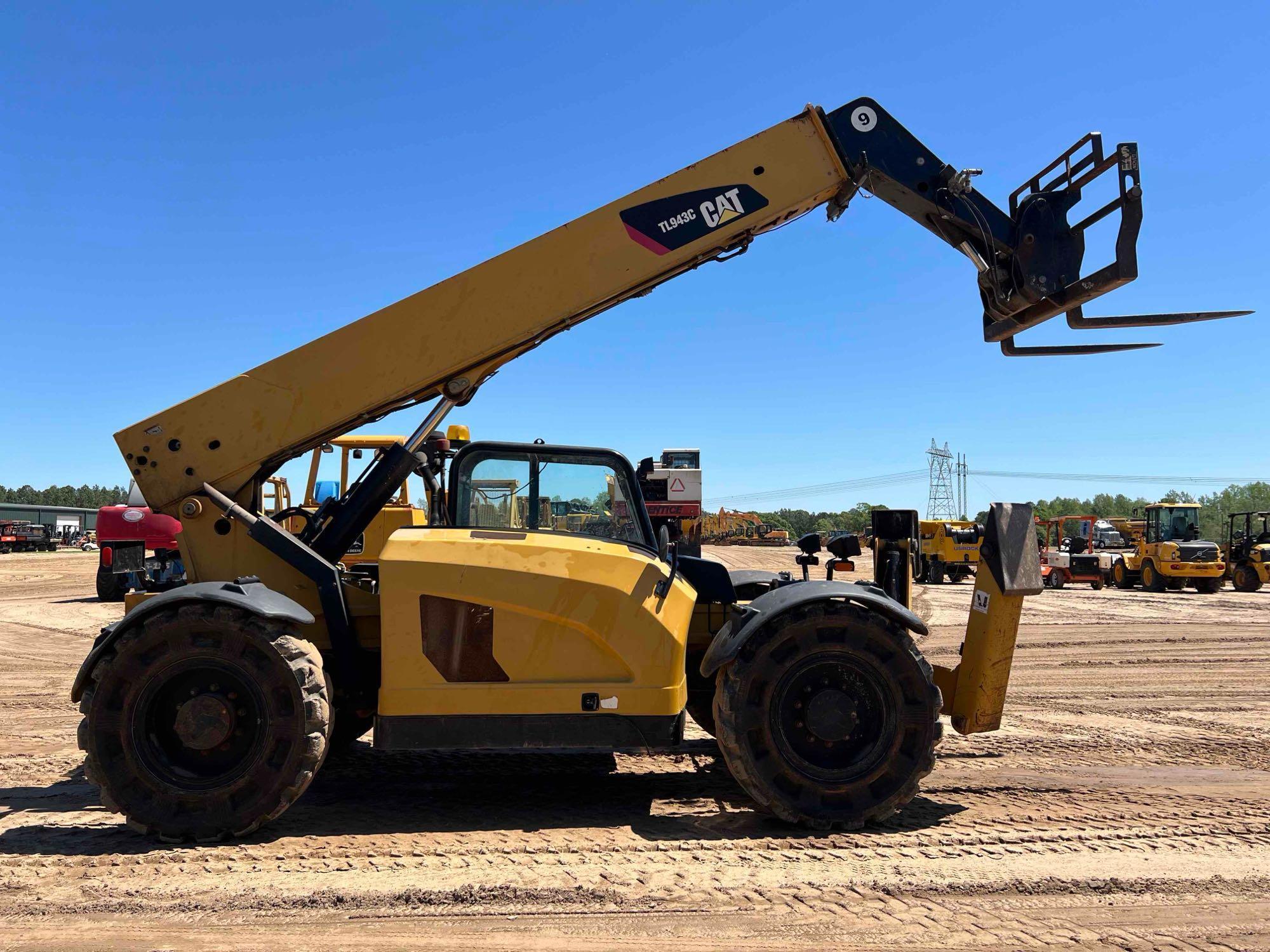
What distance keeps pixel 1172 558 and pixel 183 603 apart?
95.5 feet

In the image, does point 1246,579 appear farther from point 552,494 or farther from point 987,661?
point 552,494

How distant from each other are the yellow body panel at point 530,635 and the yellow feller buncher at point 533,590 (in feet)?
0.04

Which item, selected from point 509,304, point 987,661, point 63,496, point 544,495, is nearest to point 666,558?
point 544,495

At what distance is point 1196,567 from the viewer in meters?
25.8

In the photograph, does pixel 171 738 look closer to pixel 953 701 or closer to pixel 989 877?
pixel 989 877

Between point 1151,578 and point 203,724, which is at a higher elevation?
point 203,724

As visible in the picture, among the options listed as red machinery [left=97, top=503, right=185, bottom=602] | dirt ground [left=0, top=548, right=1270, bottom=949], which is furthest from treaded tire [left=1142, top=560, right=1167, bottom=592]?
red machinery [left=97, top=503, right=185, bottom=602]

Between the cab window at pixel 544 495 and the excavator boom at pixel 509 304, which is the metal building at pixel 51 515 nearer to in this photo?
the excavator boom at pixel 509 304

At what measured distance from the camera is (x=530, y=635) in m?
4.66

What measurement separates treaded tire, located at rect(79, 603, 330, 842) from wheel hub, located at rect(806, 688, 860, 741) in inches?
108

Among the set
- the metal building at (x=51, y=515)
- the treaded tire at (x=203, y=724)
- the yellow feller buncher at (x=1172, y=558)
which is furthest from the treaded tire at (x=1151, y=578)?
the metal building at (x=51, y=515)

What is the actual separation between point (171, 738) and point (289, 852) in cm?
101

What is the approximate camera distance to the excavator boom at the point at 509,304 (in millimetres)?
5215

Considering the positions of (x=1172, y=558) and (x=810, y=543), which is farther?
(x=1172, y=558)
